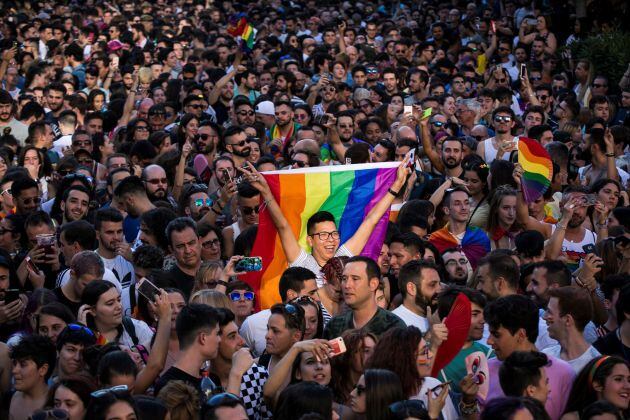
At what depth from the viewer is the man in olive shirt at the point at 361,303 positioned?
7812 millimetres

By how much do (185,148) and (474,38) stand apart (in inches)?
409

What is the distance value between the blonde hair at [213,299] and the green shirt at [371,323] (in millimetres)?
692

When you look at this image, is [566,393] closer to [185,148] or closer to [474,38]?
[185,148]

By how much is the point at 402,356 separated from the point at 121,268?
12.3 feet

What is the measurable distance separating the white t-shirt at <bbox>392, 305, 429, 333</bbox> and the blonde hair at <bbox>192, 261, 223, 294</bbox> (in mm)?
1382

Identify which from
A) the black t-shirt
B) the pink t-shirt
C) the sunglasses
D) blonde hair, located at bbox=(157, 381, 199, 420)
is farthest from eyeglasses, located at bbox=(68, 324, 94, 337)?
the sunglasses

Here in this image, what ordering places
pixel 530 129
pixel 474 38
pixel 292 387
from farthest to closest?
1. pixel 474 38
2. pixel 530 129
3. pixel 292 387

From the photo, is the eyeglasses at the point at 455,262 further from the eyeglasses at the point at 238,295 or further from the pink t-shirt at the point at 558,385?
the pink t-shirt at the point at 558,385

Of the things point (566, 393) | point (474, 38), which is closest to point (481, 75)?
point (474, 38)

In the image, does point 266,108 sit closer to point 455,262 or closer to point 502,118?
point 502,118

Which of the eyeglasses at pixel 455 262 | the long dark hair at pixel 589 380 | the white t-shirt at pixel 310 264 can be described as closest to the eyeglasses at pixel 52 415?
the long dark hair at pixel 589 380

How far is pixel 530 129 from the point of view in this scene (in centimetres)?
1374

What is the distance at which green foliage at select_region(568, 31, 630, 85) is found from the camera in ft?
56.4

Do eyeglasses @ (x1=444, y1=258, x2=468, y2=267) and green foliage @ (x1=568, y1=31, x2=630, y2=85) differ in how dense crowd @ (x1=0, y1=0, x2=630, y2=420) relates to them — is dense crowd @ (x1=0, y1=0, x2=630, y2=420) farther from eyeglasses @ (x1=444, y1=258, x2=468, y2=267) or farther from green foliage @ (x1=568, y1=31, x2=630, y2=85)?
green foliage @ (x1=568, y1=31, x2=630, y2=85)
